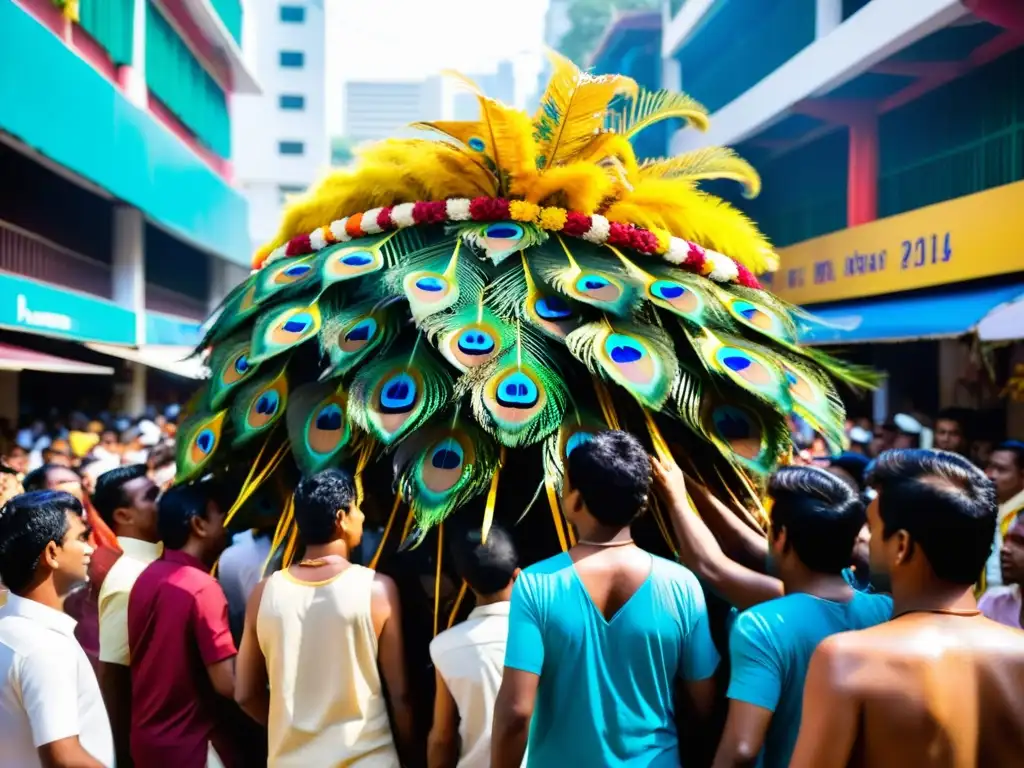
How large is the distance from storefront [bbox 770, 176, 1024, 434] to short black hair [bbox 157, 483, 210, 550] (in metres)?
6.78

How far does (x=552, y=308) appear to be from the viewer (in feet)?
10.6

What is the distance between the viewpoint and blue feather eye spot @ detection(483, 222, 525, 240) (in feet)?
11.1

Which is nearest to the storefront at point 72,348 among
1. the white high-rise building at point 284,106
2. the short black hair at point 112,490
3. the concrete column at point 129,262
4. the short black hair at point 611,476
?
the concrete column at point 129,262

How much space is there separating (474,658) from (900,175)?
13.7 metres

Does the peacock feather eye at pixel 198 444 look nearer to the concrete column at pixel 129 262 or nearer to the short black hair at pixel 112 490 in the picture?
the short black hair at pixel 112 490

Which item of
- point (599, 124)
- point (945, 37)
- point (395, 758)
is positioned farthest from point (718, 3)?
point (395, 758)

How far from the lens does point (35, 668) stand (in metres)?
2.51

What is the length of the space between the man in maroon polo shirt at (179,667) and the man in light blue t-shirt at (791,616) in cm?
156

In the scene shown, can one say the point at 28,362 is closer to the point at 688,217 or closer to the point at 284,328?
Result: the point at 284,328

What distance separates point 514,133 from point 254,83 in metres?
25.3

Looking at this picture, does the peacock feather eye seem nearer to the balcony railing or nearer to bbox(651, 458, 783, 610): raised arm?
bbox(651, 458, 783, 610): raised arm

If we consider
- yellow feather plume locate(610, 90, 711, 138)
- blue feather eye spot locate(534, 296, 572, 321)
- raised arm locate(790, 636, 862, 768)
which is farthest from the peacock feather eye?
raised arm locate(790, 636, 862, 768)

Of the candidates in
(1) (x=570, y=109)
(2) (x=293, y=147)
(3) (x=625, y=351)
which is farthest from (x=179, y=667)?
(2) (x=293, y=147)

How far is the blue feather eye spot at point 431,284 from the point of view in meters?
3.17
